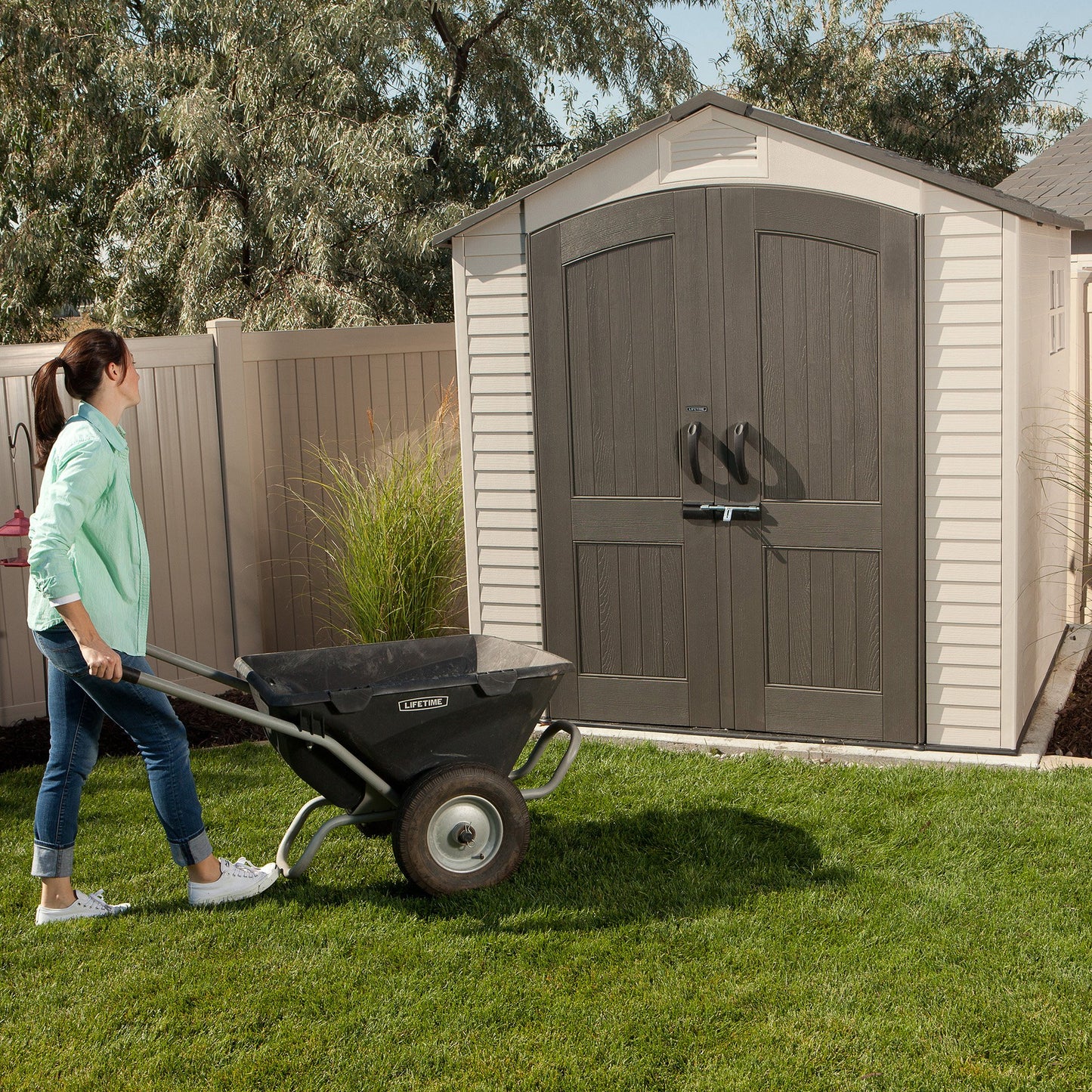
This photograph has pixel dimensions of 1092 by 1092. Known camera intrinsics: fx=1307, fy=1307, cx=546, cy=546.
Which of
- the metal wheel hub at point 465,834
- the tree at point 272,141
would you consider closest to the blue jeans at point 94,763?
the metal wheel hub at point 465,834

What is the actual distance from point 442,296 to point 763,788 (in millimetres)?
10595

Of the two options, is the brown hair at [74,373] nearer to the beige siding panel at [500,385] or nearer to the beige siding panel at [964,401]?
the beige siding panel at [500,385]

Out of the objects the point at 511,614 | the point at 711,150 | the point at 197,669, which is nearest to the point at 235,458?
the point at 511,614

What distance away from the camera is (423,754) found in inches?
164

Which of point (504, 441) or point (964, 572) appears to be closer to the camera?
point (964, 572)

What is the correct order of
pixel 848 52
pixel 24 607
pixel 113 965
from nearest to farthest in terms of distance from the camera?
1. pixel 113 965
2. pixel 24 607
3. pixel 848 52

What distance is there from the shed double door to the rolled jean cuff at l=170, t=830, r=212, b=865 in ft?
7.36

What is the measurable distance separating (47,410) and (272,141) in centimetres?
1063

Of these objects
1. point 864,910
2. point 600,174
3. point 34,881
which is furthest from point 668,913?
point 600,174

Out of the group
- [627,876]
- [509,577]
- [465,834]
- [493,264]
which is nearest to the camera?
[465,834]

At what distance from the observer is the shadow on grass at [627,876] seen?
4.09 m

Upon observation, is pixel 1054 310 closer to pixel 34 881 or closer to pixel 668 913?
pixel 668 913

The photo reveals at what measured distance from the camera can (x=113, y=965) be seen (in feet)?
12.5

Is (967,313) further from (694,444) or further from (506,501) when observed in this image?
(506,501)
